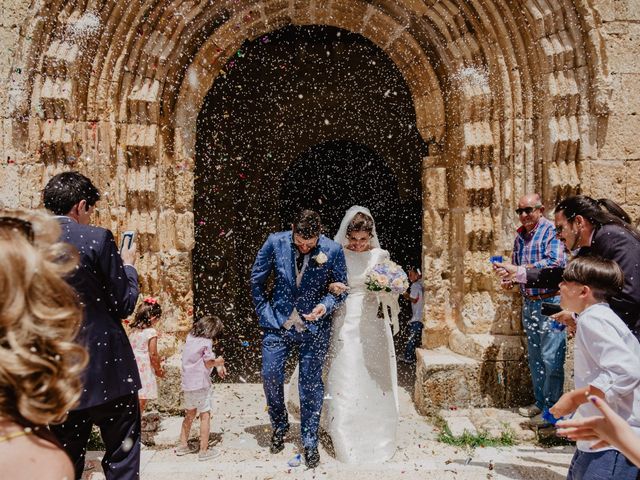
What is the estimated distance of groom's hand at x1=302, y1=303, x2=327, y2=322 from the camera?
434cm

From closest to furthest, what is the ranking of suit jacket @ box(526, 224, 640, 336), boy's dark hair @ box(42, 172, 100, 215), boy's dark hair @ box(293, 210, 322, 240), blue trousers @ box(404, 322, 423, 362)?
boy's dark hair @ box(42, 172, 100, 215), suit jacket @ box(526, 224, 640, 336), boy's dark hair @ box(293, 210, 322, 240), blue trousers @ box(404, 322, 423, 362)

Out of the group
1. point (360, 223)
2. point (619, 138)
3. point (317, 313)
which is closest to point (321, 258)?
point (317, 313)

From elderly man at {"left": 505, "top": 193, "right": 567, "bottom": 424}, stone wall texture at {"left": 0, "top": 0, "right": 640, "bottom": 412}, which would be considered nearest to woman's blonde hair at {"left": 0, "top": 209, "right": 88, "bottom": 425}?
elderly man at {"left": 505, "top": 193, "right": 567, "bottom": 424}

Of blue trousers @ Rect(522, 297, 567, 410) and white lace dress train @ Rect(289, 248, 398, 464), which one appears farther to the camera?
blue trousers @ Rect(522, 297, 567, 410)

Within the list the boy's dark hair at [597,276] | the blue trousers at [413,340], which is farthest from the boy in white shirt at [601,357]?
the blue trousers at [413,340]

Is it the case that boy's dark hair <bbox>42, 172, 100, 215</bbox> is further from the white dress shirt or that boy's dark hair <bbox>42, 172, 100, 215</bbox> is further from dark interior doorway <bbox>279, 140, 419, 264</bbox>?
dark interior doorway <bbox>279, 140, 419, 264</bbox>

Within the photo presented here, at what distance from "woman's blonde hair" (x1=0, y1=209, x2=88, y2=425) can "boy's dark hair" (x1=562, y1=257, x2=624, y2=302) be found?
2241mm

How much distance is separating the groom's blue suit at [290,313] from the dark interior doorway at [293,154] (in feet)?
12.9

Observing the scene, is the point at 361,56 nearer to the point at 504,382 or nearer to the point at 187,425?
the point at 504,382

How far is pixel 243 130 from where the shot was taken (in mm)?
9234

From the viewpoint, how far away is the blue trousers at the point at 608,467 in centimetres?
236

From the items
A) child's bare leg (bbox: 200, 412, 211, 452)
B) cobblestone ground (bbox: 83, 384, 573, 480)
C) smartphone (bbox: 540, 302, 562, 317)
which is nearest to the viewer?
smartphone (bbox: 540, 302, 562, 317)

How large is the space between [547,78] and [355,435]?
372 cm

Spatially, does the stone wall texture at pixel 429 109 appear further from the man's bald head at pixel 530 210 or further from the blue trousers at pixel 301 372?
the blue trousers at pixel 301 372
